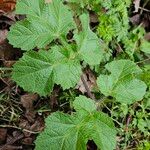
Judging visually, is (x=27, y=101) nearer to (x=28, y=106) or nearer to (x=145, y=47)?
(x=28, y=106)

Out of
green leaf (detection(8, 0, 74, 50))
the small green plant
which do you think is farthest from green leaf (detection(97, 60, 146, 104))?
green leaf (detection(8, 0, 74, 50))

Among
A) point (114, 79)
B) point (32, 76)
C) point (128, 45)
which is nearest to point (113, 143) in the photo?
point (114, 79)

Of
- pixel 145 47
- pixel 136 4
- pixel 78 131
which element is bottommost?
pixel 78 131

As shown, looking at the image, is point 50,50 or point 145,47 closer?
point 50,50

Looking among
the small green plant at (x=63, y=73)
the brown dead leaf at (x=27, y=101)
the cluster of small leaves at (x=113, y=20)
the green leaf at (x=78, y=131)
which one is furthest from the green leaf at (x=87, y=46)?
the brown dead leaf at (x=27, y=101)

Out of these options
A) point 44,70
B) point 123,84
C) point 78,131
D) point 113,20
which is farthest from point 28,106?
point 113,20

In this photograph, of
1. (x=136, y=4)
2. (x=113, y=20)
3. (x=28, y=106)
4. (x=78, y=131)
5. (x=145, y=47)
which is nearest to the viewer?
(x=78, y=131)
